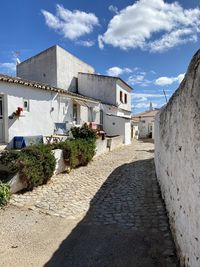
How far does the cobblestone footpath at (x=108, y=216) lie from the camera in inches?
211

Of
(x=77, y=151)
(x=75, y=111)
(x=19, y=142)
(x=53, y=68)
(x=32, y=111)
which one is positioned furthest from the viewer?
(x=53, y=68)

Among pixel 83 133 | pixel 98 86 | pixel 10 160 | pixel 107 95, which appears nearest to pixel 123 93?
pixel 107 95

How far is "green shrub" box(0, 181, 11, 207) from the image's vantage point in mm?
8362

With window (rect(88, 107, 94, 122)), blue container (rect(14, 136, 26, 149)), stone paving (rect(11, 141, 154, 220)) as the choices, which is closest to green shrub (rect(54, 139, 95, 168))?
stone paving (rect(11, 141, 154, 220))

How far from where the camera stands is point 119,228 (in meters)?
6.88

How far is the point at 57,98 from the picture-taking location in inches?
792

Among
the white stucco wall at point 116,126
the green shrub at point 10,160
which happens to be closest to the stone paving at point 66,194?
the green shrub at point 10,160

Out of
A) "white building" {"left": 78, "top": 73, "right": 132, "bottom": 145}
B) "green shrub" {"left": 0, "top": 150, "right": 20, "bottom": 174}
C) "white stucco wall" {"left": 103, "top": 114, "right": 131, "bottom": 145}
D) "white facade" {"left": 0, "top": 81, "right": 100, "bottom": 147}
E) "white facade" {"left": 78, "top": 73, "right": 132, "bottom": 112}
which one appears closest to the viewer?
"green shrub" {"left": 0, "top": 150, "right": 20, "bottom": 174}

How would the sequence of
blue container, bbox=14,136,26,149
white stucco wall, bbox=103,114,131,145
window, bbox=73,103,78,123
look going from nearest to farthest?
blue container, bbox=14,136,26,149
window, bbox=73,103,78,123
white stucco wall, bbox=103,114,131,145

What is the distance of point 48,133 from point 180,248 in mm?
15269

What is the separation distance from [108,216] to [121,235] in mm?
1399

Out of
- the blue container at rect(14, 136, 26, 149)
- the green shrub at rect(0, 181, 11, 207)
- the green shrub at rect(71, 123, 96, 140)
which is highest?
the green shrub at rect(71, 123, 96, 140)

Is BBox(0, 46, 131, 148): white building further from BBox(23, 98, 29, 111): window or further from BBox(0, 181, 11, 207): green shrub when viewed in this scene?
BBox(0, 181, 11, 207): green shrub

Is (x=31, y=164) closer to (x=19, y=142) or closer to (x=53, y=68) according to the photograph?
(x=19, y=142)
